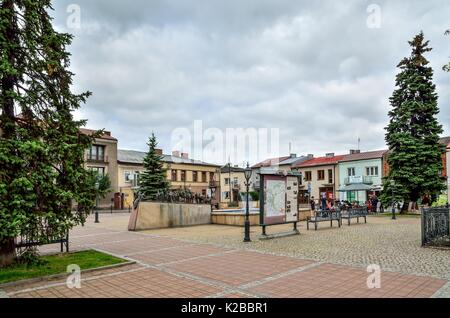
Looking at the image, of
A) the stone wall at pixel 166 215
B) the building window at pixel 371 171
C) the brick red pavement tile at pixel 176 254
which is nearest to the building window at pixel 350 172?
the building window at pixel 371 171

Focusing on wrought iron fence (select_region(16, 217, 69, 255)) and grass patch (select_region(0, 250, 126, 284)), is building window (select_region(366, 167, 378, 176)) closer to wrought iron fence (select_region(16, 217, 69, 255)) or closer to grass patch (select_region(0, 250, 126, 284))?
grass patch (select_region(0, 250, 126, 284))

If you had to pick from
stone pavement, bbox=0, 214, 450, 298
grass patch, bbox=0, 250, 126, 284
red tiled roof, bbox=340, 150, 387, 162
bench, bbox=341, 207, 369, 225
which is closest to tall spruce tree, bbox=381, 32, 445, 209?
bench, bbox=341, 207, 369, 225

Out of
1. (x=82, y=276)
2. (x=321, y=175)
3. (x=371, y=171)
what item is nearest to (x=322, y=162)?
(x=321, y=175)

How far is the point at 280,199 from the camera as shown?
13867mm

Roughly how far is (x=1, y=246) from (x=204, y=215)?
12735 millimetres

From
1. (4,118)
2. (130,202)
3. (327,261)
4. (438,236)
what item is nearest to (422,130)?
(438,236)

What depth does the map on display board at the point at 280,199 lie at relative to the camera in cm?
1322

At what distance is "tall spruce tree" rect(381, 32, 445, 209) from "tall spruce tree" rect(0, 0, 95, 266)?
23872 mm

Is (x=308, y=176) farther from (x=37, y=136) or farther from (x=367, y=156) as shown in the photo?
(x=37, y=136)

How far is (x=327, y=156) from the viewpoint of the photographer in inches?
2142

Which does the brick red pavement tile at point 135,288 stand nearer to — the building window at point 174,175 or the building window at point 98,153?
the building window at point 98,153

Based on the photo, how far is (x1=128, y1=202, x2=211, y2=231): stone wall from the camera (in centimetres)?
1659
